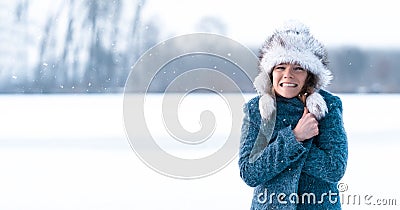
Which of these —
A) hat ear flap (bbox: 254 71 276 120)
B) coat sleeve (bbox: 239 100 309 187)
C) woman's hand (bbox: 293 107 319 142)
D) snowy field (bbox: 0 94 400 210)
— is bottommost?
snowy field (bbox: 0 94 400 210)

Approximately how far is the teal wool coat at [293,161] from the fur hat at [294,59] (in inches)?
0.7

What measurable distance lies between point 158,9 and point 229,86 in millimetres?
964

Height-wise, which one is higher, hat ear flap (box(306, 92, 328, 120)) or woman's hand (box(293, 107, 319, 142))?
hat ear flap (box(306, 92, 328, 120))

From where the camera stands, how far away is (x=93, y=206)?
7.20ft

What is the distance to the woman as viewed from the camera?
3.08 ft

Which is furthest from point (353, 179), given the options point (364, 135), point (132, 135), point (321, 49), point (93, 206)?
point (321, 49)

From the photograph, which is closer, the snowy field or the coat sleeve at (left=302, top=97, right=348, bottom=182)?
the coat sleeve at (left=302, top=97, right=348, bottom=182)

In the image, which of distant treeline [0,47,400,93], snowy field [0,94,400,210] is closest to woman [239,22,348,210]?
snowy field [0,94,400,210]

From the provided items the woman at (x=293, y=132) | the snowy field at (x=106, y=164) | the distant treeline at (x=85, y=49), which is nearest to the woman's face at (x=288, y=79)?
the woman at (x=293, y=132)

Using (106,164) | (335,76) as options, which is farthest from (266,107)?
(106,164)

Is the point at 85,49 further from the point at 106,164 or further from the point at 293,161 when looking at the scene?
the point at 293,161

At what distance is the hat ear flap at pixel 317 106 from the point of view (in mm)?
951

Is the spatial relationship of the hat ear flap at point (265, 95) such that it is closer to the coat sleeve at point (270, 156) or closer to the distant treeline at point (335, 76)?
the coat sleeve at point (270, 156)

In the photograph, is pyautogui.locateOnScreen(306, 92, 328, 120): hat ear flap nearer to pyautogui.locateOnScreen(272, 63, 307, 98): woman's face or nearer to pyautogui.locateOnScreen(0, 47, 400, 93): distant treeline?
pyautogui.locateOnScreen(272, 63, 307, 98): woman's face
